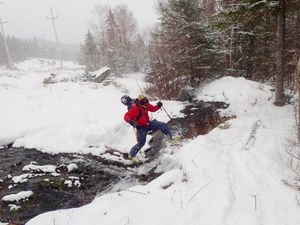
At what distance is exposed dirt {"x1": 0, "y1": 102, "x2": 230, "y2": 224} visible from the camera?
6.14 m

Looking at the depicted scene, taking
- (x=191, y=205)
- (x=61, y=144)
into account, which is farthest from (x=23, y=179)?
(x=191, y=205)

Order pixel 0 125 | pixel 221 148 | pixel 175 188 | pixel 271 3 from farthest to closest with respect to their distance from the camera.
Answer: pixel 0 125
pixel 271 3
pixel 221 148
pixel 175 188

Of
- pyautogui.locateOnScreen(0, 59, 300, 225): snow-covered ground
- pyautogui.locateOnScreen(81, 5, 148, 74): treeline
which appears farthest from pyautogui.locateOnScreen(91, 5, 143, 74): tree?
pyautogui.locateOnScreen(0, 59, 300, 225): snow-covered ground

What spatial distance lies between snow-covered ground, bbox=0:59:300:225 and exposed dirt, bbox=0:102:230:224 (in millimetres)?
526

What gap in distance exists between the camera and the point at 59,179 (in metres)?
7.22

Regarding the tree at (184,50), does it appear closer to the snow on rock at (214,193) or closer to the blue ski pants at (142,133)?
the blue ski pants at (142,133)

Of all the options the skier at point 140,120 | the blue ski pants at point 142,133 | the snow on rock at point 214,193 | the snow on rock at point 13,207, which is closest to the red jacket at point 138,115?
the skier at point 140,120

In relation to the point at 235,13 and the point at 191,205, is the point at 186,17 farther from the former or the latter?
the point at 191,205

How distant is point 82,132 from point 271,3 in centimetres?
716

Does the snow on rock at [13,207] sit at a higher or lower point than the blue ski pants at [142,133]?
lower

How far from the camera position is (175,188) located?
5.53 metres

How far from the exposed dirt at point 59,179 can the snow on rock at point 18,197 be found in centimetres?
8

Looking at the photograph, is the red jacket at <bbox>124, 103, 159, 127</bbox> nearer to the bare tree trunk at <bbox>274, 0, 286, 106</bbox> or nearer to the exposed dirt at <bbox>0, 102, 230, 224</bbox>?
the exposed dirt at <bbox>0, 102, 230, 224</bbox>

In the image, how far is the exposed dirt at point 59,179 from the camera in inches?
242
